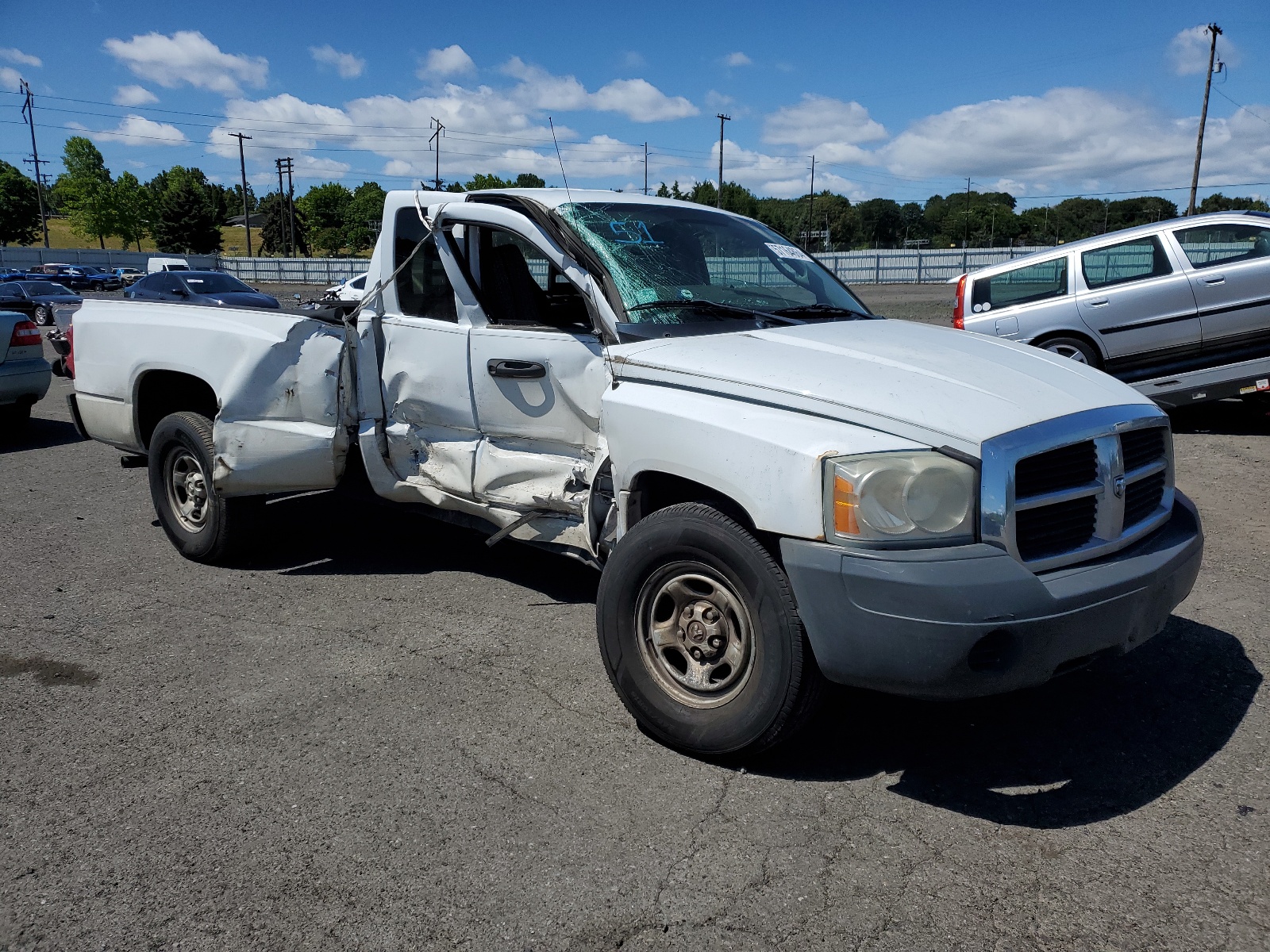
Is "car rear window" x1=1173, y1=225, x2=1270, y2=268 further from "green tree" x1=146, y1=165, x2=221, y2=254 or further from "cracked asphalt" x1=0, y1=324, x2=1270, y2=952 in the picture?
"green tree" x1=146, y1=165, x2=221, y2=254

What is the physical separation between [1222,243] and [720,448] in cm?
774

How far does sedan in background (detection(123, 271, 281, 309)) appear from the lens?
19453mm

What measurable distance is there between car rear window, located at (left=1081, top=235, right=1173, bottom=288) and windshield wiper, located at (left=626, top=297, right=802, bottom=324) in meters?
6.58

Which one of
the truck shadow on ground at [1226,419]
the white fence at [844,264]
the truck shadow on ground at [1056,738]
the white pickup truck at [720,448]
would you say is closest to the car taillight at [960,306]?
the truck shadow on ground at [1226,419]

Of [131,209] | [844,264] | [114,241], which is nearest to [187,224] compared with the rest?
[131,209]

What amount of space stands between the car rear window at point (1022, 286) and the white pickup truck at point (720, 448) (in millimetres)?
5752

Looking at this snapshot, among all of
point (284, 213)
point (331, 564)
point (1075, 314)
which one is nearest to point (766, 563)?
point (331, 564)

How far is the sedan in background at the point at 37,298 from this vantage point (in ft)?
84.7

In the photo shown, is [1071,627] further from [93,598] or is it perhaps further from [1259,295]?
[1259,295]

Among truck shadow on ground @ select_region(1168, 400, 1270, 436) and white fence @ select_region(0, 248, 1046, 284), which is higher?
white fence @ select_region(0, 248, 1046, 284)

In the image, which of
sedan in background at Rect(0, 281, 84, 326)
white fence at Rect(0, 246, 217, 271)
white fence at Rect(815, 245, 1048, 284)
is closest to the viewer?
sedan in background at Rect(0, 281, 84, 326)

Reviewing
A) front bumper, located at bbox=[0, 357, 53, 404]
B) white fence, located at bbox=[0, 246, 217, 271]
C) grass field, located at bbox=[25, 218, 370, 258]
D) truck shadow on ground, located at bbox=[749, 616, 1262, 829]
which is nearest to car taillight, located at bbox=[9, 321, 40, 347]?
front bumper, located at bbox=[0, 357, 53, 404]

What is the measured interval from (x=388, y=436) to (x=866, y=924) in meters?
→ 3.25

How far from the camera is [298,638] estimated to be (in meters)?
4.52
